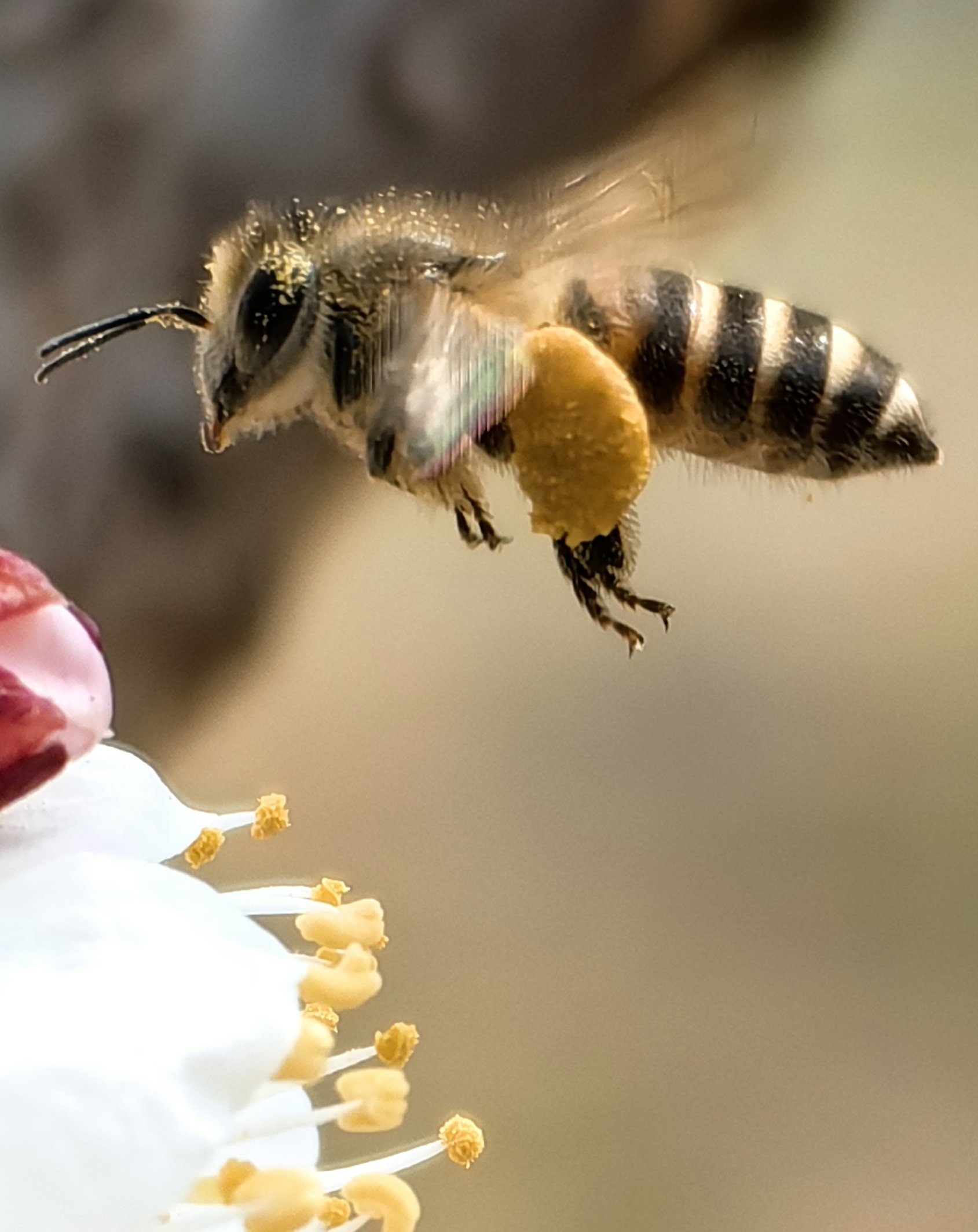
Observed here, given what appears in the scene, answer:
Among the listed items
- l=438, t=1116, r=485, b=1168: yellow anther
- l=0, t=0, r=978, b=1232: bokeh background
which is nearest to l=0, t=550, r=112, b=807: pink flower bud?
l=438, t=1116, r=485, b=1168: yellow anther

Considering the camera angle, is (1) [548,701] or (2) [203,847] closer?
(2) [203,847]

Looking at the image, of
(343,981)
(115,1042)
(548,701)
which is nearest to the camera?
(115,1042)

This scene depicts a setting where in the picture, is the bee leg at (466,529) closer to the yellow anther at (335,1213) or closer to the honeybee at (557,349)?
the honeybee at (557,349)

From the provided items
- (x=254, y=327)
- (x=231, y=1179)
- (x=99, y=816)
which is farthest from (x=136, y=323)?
(x=231, y=1179)

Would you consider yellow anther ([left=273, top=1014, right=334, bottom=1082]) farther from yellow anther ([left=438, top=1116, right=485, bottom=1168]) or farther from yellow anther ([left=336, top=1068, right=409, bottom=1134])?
yellow anther ([left=438, top=1116, right=485, bottom=1168])

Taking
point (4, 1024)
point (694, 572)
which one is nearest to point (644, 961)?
point (694, 572)

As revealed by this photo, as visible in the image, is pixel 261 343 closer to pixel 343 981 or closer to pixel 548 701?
pixel 343 981
